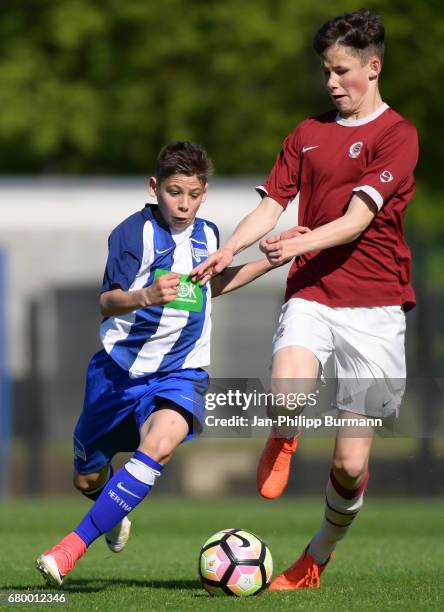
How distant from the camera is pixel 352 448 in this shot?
654 centimetres

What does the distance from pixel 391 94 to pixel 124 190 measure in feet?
18.6

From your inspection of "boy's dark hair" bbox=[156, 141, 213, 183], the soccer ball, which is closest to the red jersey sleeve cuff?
"boy's dark hair" bbox=[156, 141, 213, 183]

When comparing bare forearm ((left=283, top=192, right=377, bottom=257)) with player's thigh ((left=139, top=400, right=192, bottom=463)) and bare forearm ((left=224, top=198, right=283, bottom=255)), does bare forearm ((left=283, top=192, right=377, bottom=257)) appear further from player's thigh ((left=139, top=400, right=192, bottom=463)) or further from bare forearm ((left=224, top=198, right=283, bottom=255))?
player's thigh ((left=139, top=400, right=192, bottom=463))

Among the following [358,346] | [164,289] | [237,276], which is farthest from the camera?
[237,276]

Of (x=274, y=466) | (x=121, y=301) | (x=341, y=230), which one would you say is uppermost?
(x=341, y=230)

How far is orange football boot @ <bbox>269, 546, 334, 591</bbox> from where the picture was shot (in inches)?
268

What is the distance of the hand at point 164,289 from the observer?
243 inches

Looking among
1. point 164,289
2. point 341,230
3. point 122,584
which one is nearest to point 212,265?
point 164,289

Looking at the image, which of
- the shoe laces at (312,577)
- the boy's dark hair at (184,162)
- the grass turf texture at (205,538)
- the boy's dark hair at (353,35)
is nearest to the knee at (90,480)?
the grass turf texture at (205,538)

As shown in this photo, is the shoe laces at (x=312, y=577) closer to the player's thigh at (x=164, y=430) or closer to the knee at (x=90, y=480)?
the player's thigh at (x=164, y=430)

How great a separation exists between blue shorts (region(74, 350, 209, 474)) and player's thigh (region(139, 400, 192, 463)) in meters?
0.05

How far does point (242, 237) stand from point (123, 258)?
61 cm

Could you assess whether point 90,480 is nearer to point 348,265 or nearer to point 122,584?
point 122,584

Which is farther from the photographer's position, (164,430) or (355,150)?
(355,150)
